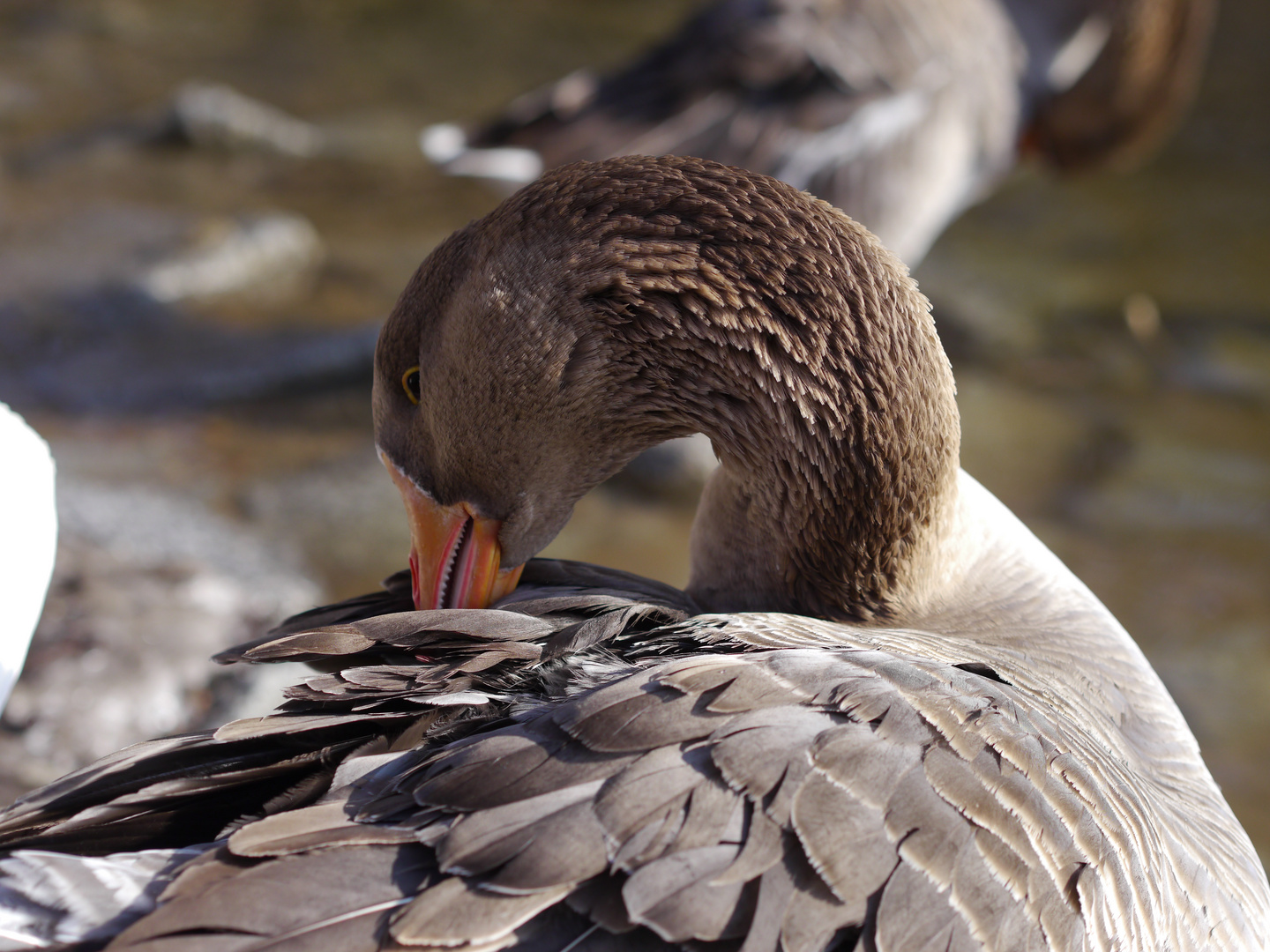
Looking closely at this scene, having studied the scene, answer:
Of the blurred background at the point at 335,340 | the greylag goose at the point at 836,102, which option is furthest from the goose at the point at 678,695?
the greylag goose at the point at 836,102

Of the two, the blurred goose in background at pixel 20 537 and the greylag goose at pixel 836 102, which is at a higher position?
the greylag goose at pixel 836 102

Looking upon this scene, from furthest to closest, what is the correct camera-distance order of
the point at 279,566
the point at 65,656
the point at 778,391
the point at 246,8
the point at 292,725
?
the point at 246,8, the point at 279,566, the point at 65,656, the point at 778,391, the point at 292,725

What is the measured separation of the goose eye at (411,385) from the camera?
8.47 feet

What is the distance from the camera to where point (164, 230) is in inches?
306

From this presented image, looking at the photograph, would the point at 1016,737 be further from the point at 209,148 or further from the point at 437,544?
the point at 209,148

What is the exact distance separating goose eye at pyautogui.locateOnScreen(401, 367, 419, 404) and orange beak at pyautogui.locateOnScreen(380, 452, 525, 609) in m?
0.17

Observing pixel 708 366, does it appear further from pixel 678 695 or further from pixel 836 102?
pixel 836 102

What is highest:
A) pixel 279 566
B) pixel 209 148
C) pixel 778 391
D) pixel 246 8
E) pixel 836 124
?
pixel 246 8

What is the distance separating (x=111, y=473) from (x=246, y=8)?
782 centimetres

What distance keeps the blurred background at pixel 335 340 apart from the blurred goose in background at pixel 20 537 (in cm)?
106

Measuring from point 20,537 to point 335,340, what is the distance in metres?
4.24

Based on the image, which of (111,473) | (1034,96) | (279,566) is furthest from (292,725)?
(1034,96)

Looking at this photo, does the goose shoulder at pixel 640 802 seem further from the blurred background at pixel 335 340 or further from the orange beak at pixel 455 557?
the blurred background at pixel 335 340

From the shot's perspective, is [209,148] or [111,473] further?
[209,148]
